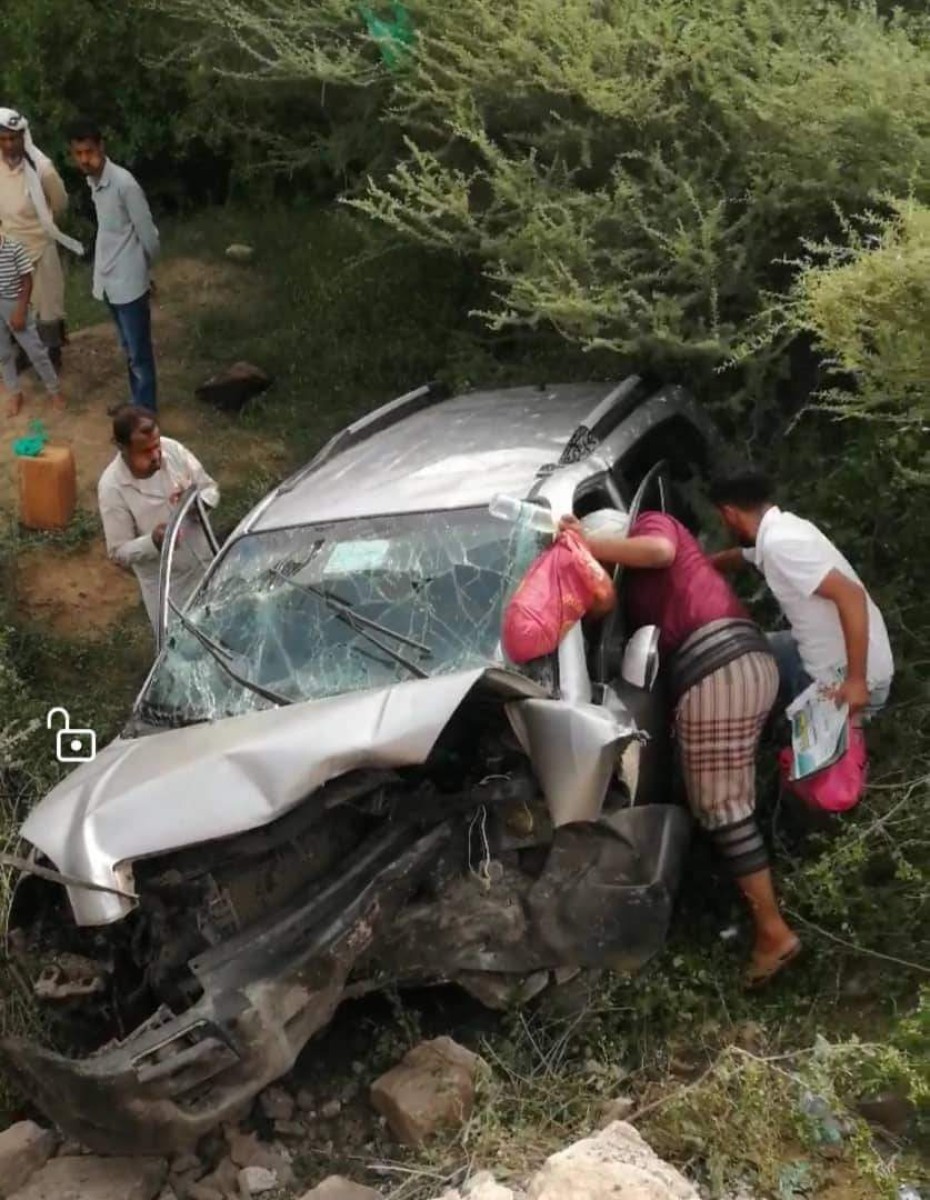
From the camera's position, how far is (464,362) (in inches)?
285

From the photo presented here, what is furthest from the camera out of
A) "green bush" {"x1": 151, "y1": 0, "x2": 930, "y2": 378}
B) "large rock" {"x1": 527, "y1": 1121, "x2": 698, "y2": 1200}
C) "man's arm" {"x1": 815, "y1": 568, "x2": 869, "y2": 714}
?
"green bush" {"x1": 151, "y1": 0, "x2": 930, "y2": 378}

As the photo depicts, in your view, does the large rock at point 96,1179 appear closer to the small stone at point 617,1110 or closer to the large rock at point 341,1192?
the large rock at point 341,1192

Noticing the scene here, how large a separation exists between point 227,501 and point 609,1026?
4.33m

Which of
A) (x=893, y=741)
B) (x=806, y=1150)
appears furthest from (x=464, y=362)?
(x=806, y=1150)

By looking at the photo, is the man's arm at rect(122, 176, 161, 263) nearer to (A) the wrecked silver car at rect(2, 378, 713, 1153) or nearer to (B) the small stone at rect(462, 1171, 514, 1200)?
(A) the wrecked silver car at rect(2, 378, 713, 1153)

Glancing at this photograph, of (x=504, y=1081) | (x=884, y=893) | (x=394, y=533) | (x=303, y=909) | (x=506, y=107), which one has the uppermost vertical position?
(x=506, y=107)

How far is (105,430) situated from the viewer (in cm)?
887

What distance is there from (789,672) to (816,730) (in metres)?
0.38

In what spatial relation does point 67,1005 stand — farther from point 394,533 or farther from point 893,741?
point 893,741

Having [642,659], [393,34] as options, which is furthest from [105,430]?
[642,659]

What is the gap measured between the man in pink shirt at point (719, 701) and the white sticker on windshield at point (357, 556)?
66 cm

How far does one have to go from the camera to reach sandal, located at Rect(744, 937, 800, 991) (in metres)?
4.51

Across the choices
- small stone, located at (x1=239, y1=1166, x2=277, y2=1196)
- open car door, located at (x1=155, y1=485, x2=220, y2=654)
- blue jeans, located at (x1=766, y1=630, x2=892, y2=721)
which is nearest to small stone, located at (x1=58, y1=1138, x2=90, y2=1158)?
small stone, located at (x1=239, y1=1166, x2=277, y2=1196)

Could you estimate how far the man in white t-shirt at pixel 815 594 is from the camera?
4367 mm
